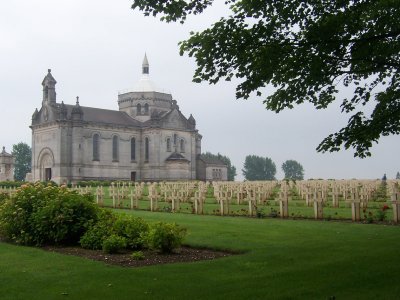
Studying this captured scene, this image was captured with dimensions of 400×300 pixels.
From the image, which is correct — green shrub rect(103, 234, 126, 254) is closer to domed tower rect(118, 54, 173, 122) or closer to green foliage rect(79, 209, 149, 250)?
green foliage rect(79, 209, 149, 250)

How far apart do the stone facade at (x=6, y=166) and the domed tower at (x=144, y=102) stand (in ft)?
64.2

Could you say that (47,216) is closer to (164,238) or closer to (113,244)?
(113,244)

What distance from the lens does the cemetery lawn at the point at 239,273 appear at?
6738 mm

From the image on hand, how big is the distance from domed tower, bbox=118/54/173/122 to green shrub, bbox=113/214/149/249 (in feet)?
209

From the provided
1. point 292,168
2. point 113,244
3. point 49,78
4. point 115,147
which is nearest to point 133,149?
point 115,147

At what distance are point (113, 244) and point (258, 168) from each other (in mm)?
123575

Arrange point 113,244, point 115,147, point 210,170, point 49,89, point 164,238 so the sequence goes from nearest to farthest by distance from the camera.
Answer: point 164,238, point 113,244, point 49,89, point 115,147, point 210,170

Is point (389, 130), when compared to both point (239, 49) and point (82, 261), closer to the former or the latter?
point (239, 49)

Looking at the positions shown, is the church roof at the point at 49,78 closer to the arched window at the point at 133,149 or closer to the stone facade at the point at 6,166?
the stone facade at the point at 6,166

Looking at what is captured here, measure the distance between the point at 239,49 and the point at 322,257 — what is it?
405 centimetres

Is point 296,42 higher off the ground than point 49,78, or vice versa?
point 49,78

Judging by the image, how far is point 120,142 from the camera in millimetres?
68750

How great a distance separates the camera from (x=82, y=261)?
923cm

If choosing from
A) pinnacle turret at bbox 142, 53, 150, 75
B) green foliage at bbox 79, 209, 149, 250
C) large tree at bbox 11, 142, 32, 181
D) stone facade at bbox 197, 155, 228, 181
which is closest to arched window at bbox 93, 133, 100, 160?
stone facade at bbox 197, 155, 228, 181
